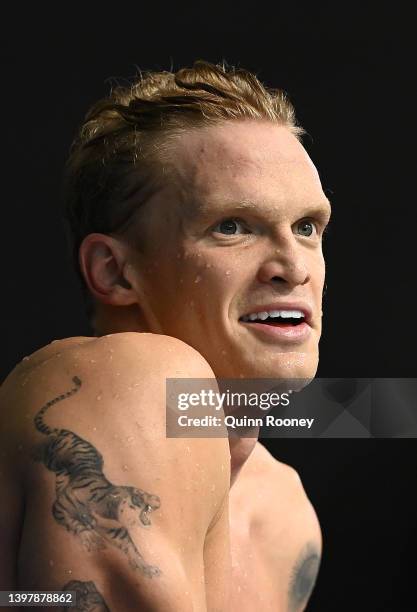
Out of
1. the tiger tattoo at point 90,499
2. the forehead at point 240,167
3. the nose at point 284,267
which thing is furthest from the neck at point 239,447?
the tiger tattoo at point 90,499

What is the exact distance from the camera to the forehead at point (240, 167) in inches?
80.7

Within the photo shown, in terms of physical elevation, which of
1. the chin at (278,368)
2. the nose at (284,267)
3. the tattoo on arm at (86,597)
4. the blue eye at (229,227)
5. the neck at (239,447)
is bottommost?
the tattoo on arm at (86,597)

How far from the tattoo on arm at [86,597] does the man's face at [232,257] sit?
500 millimetres

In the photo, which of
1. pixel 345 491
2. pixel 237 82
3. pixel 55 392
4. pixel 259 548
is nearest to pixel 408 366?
pixel 345 491

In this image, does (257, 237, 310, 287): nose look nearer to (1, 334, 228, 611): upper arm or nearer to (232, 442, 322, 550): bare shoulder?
(1, 334, 228, 611): upper arm

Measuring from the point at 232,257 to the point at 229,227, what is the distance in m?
0.05

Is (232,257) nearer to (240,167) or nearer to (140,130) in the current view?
(240,167)

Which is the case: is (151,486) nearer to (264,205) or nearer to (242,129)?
(264,205)

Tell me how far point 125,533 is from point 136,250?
0.58 meters

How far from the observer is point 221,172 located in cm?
206

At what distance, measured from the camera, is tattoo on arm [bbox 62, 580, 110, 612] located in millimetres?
1665

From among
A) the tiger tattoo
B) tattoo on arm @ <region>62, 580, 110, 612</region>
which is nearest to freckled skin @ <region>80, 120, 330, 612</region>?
the tiger tattoo

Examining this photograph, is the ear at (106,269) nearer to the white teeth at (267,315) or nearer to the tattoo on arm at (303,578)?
the white teeth at (267,315)

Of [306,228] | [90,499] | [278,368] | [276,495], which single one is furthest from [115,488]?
[276,495]
